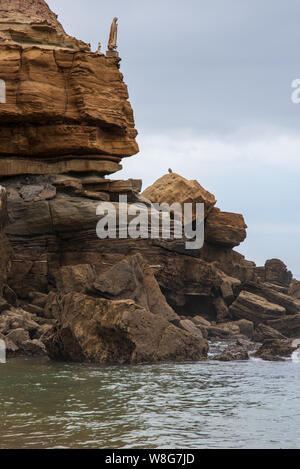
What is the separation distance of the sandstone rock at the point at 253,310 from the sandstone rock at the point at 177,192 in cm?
1100

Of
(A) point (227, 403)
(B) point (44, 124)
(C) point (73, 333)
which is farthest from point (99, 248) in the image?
(A) point (227, 403)

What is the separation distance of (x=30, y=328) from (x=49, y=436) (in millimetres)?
18318

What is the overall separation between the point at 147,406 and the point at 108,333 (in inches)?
335

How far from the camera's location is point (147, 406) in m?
19.3

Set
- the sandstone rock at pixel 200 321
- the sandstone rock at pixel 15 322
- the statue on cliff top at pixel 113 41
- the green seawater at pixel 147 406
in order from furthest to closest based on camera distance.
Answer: the statue on cliff top at pixel 113 41, the sandstone rock at pixel 200 321, the sandstone rock at pixel 15 322, the green seawater at pixel 147 406

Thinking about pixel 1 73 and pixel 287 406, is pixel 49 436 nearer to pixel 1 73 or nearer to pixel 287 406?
pixel 287 406

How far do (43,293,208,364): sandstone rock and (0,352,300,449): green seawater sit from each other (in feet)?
3.45

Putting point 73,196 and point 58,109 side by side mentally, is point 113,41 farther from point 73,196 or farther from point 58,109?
point 73,196

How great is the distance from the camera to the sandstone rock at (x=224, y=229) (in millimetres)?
57469

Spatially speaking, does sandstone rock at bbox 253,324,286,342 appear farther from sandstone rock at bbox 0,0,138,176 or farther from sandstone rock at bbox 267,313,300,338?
sandstone rock at bbox 0,0,138,176

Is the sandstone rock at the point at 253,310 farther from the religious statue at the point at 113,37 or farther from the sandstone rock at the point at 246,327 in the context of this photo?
the religious statue at the point at 113,37

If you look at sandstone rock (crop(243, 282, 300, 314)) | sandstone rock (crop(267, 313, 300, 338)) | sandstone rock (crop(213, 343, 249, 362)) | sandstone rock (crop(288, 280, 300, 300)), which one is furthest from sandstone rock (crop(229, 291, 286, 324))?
sandstone rock (crop(288, 280, 300, 300))

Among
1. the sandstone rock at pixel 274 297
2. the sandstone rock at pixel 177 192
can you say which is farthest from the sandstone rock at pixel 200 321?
the sandstone rock at pixel 177 192

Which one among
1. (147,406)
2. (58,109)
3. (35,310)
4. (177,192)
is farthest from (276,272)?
(147,406)
